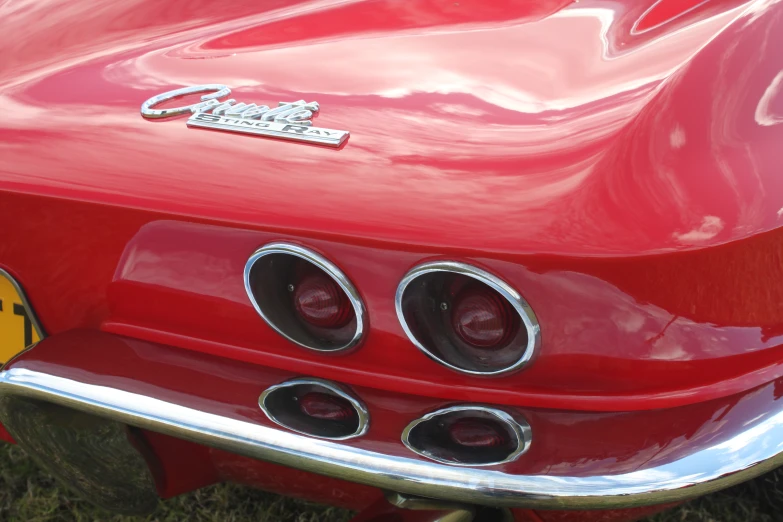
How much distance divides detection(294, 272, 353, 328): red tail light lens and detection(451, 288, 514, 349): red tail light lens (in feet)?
0.63

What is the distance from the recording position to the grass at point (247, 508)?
2.30m

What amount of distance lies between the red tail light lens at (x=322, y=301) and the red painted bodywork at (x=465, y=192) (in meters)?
0.06

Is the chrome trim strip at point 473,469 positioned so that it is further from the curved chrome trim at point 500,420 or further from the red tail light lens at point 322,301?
the red tail light lens at point 322,301

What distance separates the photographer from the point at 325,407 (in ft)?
4.73

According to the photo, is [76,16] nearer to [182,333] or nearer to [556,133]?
[182,333]

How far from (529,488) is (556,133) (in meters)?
0.56

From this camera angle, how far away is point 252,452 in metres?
1.40

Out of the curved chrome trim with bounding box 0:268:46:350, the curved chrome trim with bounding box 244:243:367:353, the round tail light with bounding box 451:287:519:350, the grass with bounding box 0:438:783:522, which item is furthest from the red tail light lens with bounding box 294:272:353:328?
the grass with bounding box 0:438:783:522

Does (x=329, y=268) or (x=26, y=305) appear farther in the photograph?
(x=26, y=305)

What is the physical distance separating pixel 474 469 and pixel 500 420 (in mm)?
93

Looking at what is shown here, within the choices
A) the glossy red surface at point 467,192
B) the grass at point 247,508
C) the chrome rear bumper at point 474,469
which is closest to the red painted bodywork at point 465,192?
the glossy red surface at point 467,192

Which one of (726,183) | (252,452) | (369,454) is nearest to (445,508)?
(369,454)

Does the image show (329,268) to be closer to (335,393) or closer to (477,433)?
(335,393)

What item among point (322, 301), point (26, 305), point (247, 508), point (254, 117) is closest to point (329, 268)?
point (322, 301)
